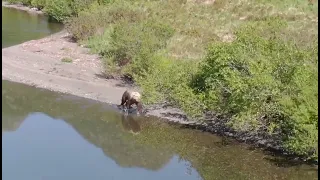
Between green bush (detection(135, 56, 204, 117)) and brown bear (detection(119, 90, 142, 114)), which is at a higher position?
green bush (detection(135, 56, 204, 117))

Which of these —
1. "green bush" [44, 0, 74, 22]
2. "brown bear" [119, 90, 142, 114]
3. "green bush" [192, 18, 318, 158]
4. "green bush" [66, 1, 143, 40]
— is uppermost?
"green bush" [192, 18, 318, 158]

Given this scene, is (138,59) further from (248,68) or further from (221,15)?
(221,15)

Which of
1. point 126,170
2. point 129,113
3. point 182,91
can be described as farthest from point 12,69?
point 126,170

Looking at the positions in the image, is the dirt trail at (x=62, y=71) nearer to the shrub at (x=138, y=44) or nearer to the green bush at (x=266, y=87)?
the shrub at (x=138, y=44)

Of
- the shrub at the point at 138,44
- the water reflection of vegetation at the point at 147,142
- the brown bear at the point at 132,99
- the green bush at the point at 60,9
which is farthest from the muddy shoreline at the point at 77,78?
the green bush at the point at 60,9

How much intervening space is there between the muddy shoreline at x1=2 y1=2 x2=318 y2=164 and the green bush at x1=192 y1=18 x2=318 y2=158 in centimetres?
73

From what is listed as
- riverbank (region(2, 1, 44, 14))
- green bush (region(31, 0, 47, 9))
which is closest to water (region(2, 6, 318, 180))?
green bush (region(31, 0, 47, 9))

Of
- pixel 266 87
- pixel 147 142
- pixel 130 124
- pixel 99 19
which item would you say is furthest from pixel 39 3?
pixel 266 87

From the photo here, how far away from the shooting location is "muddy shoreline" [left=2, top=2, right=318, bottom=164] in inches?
743

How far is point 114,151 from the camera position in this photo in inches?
723

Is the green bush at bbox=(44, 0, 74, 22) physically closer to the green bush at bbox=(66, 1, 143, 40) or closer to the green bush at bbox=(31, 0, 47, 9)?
the green bush at bbox=(31, 0, 47, 9)

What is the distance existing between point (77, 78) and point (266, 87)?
12156 mm

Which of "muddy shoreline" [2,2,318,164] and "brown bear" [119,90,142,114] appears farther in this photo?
"brown bear" [119,90,142,114]

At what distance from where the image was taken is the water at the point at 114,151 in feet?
52.7
